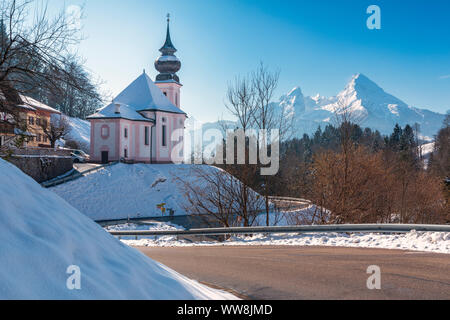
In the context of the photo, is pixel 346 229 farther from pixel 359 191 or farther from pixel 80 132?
pixel 80 132

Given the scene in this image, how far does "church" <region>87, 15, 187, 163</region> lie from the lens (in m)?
51.7

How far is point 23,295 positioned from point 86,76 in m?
9.25

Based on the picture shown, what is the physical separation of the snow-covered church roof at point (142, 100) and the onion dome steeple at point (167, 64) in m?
4.16

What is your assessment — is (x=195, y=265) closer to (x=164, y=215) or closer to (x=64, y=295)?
(x=64, y=295)

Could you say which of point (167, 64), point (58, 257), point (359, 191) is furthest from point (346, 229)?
point (167, 64)

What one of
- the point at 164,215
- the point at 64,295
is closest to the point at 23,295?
the point at 64,295

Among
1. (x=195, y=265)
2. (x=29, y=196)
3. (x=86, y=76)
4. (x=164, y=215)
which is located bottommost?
(x=164, y=215)

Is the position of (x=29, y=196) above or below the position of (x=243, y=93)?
below

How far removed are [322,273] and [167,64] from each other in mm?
60268

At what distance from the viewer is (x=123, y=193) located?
42906 mm

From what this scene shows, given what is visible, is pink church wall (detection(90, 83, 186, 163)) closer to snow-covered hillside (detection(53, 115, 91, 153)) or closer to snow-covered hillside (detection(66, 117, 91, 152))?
snow-covered hillside (detection(53, 115, 91, 153))

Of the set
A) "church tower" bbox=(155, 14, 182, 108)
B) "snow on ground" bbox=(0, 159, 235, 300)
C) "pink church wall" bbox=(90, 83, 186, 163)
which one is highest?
"church tower" bbox=(155, 14, 182, 108)

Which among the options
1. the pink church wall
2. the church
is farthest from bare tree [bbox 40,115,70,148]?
the church

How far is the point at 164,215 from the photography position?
130 feet
